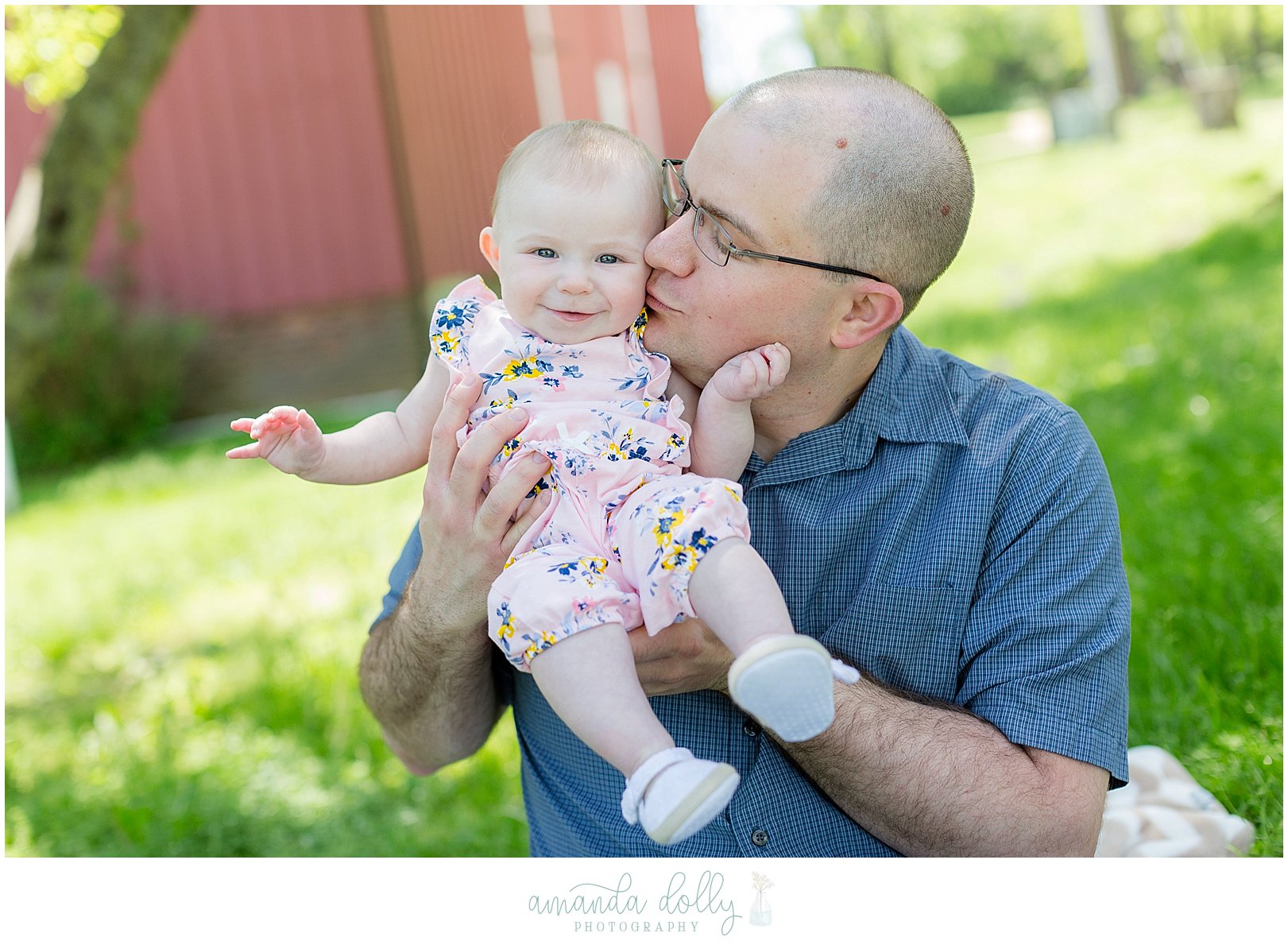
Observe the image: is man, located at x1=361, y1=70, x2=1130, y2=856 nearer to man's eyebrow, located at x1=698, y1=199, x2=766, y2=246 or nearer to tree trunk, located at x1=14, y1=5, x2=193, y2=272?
man's eyebrow, located at x1=698, y1=199, x2=766, y2=246

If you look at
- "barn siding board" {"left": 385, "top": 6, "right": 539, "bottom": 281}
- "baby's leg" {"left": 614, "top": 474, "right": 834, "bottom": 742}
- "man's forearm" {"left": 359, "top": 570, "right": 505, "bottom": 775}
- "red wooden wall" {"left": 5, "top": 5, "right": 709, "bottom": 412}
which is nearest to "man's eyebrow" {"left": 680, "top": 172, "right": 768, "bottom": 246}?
"baby's leg" {"left": 614, "top": 474, "right": 834, "bottom": 742}

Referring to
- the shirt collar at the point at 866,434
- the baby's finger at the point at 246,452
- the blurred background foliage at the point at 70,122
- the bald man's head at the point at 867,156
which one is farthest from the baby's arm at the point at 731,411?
the blurred background foliage at the point at 70,122

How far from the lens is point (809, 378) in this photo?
6.88 feet

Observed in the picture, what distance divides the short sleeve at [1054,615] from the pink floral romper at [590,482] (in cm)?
51

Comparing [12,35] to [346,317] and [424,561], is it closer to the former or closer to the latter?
[424,561]

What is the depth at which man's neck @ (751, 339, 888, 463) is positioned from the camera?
2.10 m

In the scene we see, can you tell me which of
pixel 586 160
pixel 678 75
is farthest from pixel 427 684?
pixel 678 75

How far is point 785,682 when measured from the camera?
4.88ft

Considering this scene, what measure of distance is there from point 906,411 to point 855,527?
0.24m

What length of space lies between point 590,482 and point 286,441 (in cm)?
51

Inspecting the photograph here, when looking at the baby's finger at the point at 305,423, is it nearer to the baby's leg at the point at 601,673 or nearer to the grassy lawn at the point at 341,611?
the baby's leg at the point at 601,673

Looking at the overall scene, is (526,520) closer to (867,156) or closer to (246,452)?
(246,452)

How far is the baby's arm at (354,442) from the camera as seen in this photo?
1.92m

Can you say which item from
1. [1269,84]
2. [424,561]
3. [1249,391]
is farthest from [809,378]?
[1269,84]
